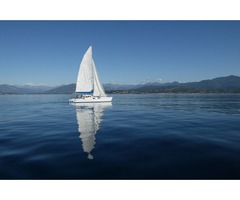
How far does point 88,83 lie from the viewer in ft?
209

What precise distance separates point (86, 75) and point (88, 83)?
121 inches

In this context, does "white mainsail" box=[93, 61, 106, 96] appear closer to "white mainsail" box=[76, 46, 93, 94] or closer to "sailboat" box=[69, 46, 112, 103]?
"sailboat" box=[69, 46, 112, 103]

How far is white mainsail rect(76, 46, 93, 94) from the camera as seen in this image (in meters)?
62.3

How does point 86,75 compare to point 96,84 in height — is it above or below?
above

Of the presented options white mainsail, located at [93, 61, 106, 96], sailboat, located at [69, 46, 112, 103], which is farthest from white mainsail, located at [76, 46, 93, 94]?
white mainsail, located at [93, 61, 106, 96]

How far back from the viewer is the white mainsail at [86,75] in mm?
62312

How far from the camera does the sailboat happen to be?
62406 mm

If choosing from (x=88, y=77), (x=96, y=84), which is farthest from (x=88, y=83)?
(x=96, y=84)

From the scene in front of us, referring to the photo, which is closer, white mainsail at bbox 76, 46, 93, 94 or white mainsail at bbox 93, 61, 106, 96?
white mainsail at bbox 76, 46, 93, 94

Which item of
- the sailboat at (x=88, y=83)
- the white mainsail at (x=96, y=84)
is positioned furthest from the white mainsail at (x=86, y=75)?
the white mainsail at (x=96, y=84)

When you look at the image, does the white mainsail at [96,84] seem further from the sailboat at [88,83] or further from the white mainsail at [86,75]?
the white mainsail at [86,75]

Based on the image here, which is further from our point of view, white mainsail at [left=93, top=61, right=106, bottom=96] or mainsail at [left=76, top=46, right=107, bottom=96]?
white mainsail at [left=93, top=61, right=106, bottom=96]

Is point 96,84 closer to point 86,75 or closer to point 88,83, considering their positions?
point 88,83

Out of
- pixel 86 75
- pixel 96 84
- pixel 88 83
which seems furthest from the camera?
pixel 96 84
